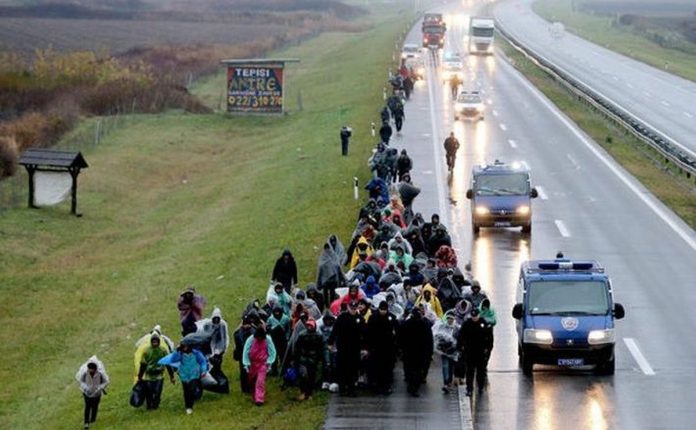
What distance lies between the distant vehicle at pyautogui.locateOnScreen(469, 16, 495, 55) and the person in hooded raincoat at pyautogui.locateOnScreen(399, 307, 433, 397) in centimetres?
8444

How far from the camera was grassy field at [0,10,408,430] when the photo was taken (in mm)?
25531

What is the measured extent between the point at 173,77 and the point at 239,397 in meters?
70.5

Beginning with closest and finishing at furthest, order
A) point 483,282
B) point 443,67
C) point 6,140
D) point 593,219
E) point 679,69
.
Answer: point 483,282, point 593,219, point 6,140, point 443,67, point 679,69

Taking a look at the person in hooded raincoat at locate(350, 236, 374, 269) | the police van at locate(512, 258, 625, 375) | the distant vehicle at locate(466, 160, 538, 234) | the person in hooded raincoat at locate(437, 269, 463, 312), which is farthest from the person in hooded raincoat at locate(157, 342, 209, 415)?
the distant vehicle at locate(466, 160, 538, 234)

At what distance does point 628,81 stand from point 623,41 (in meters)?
49.1

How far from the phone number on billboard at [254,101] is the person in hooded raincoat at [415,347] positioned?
169 feet

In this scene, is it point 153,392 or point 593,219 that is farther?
point 593,219

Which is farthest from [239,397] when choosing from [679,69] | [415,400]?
[679,69]

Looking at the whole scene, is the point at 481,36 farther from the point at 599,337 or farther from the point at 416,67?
the point at 599,337

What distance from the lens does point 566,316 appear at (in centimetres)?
2342

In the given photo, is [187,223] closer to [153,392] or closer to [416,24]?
[153,392]

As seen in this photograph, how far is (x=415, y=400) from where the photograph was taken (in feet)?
72.3

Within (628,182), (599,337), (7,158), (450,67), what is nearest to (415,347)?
(599,337)

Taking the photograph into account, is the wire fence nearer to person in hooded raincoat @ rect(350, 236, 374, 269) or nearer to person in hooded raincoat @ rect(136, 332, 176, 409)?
person in hooded raincoat @ rect(350, 236, 374, 269)
